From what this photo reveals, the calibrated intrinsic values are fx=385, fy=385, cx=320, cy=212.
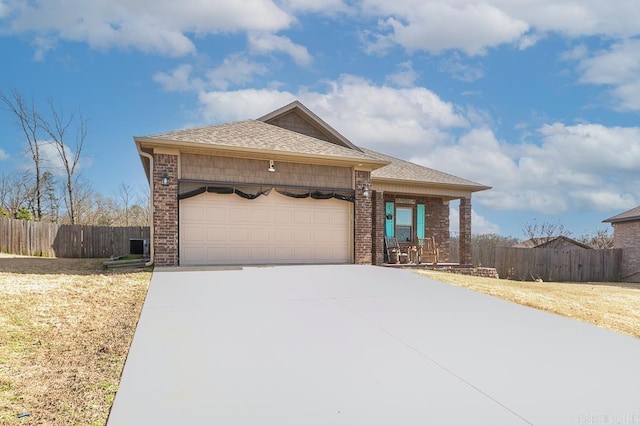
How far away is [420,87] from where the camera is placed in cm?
1562

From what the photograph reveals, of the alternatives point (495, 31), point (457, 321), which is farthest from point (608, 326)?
point (495, 31)

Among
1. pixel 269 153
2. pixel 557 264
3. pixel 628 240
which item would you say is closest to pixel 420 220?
pixel 269 153

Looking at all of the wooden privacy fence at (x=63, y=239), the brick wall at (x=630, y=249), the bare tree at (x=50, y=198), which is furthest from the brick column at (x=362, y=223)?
the bare tree at (x=50, y=198)

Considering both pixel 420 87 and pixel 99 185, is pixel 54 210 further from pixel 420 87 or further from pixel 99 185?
pixel 420 87

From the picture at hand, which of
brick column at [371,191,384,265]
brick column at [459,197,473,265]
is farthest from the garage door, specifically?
brick column at [459,197,473,265]

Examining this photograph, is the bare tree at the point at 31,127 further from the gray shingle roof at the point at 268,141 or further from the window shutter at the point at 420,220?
the window shutter at the point at 420,220

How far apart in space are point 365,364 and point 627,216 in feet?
73.4

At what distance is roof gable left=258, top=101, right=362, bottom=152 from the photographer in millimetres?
13977

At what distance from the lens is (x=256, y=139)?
37.0ft

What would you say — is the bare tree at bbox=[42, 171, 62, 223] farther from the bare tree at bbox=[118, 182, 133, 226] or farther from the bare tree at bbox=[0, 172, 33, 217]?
the bare tree at bbox=[118, 182, 133, 226]

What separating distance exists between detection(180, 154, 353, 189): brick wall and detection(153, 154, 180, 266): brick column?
1.27ft

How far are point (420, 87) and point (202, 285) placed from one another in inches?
481

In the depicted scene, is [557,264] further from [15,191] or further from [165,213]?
[15,191]

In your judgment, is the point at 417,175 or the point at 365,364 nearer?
the point at 365,364
